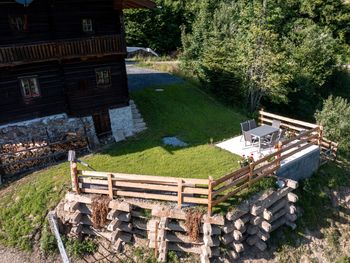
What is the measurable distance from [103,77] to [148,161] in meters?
6.05

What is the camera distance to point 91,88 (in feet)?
63.9

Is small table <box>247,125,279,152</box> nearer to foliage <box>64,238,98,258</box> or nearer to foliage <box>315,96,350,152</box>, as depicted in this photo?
foliage <box>315,96,350,152</box>

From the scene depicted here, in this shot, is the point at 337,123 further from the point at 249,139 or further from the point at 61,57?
the point at 61,57

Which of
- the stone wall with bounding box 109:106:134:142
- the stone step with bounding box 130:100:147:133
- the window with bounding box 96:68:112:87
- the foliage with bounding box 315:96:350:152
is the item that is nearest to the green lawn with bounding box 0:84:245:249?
the stone step with bounding box 130:100:147:133

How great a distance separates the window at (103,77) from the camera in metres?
19.5

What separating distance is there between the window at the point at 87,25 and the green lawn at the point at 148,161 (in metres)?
6.73

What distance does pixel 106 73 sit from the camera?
64.8 feet

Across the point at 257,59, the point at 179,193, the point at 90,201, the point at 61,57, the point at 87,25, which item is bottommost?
the point at 90,201

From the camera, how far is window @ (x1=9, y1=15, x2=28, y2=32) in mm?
16641

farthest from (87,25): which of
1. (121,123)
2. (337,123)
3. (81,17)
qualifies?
(337,123)

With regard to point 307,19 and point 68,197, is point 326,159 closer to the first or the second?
point 68,197

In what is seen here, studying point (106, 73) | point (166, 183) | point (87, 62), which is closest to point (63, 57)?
point (87, 62)

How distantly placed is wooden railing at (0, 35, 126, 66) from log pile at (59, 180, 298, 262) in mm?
7354

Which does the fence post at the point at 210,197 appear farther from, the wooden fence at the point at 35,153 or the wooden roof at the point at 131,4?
the wooden roof at the point at 131,4
